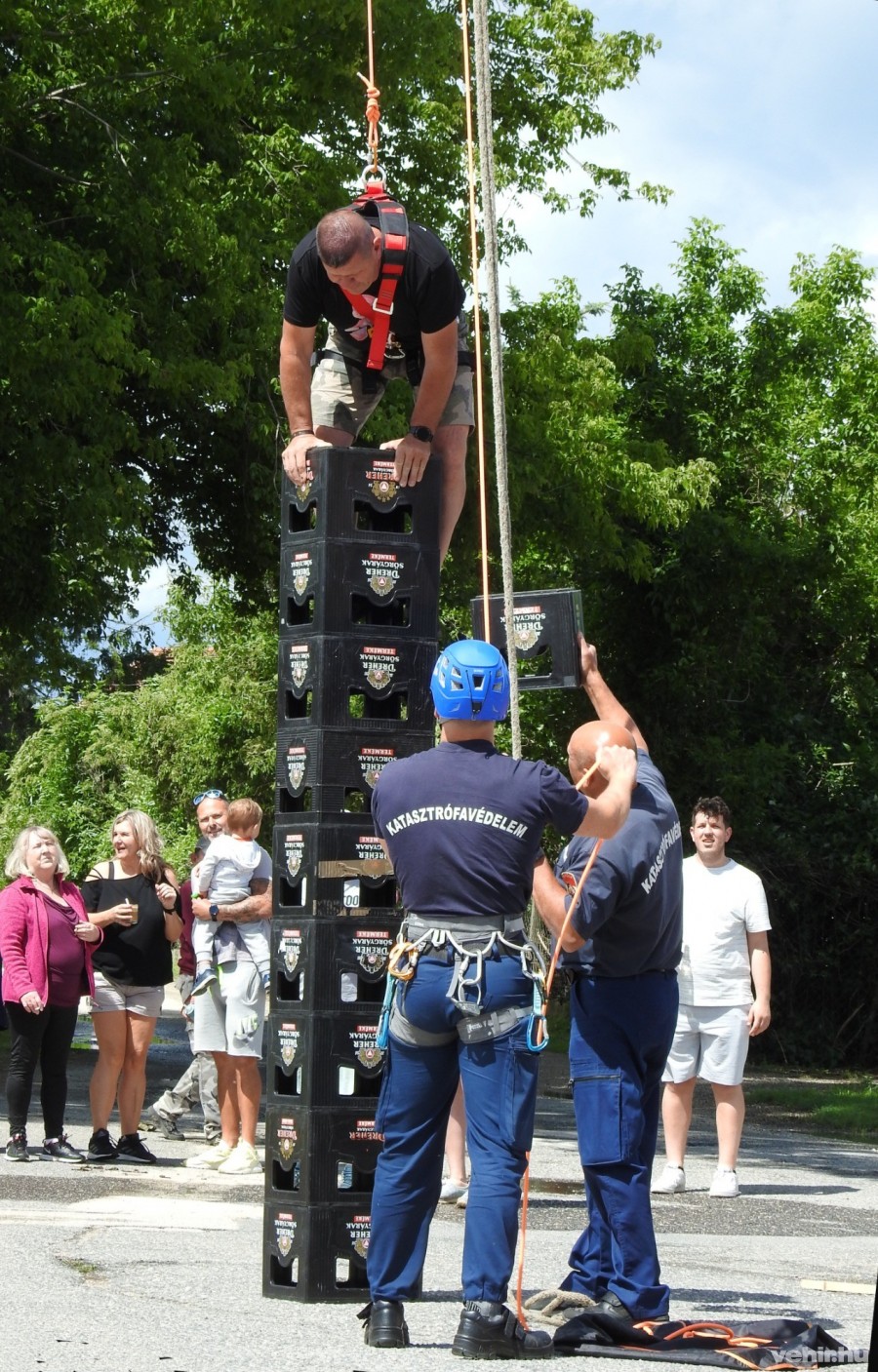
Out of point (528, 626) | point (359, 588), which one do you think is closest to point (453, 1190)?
point (528, 626)

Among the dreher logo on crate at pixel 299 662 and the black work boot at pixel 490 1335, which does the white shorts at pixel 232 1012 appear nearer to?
the dreher logo on crate at pixel 299 662

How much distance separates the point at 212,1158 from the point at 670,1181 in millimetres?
2483

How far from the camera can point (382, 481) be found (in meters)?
6.60

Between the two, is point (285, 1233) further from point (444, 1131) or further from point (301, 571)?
point (301, 571)

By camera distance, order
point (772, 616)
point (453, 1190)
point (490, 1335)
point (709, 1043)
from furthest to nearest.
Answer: point (772, 616) < point (709, 1043) < point (453, 1190) < point (490, 1335)

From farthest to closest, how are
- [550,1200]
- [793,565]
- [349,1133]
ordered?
1. [793,565]
2. [550,1200]
3. [349,1133]

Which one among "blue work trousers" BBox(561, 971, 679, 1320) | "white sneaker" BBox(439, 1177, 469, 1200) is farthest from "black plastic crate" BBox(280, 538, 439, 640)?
"white sneaker" BBox(439, 1177, 469, 1200)

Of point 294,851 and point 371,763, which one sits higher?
point 371,763

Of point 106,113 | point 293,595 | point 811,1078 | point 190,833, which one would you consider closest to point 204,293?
point 106,113

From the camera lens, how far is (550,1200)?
31.8 ft

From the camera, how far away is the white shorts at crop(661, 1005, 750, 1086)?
10.2 meters

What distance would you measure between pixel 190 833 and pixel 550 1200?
97.3 feet

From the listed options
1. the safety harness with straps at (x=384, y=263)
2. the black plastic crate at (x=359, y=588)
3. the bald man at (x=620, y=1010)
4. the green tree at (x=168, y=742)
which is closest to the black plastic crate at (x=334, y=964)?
the bald man at (x=620, y=1010)

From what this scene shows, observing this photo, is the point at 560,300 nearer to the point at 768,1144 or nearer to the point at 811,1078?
the point at 811,1078
